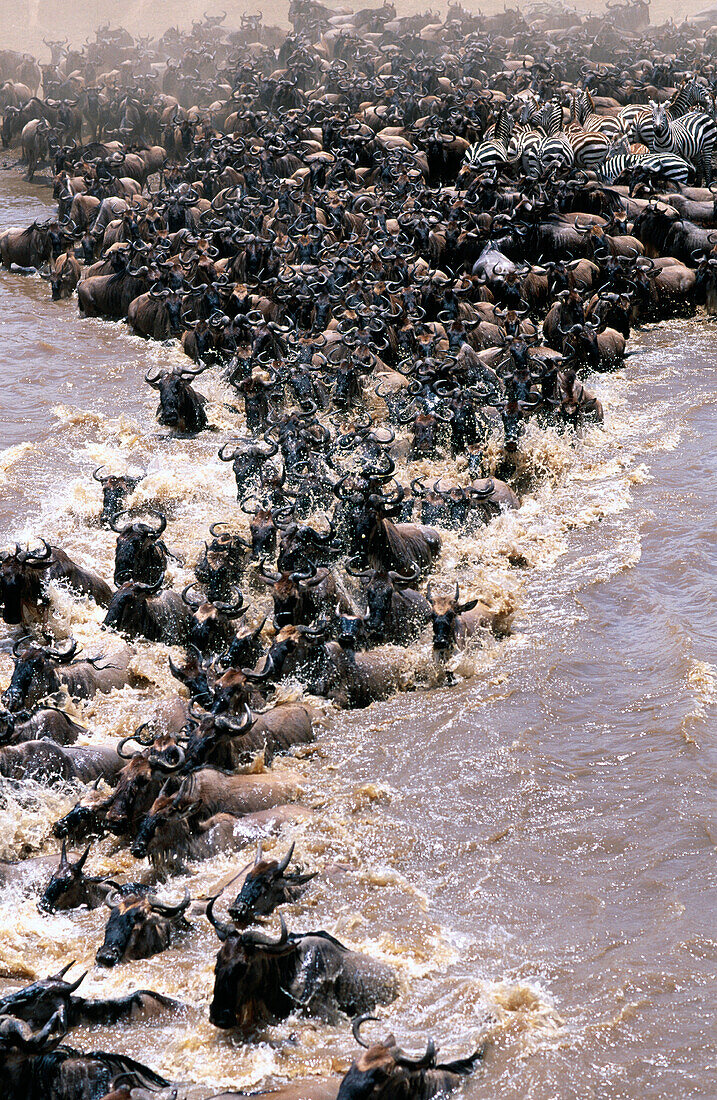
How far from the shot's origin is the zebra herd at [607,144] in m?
20.7

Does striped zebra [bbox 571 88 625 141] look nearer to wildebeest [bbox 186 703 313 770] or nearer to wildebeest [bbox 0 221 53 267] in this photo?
wildebeest [bbox 0 221 53 267]

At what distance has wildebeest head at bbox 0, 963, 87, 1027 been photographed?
507cm

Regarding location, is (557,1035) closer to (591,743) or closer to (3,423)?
(591,743)

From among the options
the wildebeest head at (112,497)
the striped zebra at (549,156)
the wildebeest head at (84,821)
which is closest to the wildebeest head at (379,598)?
the wildebeest head at (84,821)

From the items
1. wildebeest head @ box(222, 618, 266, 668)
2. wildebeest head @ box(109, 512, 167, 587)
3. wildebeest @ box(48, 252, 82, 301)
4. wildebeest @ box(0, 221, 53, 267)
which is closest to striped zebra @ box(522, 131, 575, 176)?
wildebeest @ box(48, 252, 82, 301)

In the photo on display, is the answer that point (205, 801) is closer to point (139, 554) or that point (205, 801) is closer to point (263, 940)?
point (263, 940)

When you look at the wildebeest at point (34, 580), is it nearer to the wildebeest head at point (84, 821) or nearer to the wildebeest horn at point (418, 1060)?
the wildebeest head at point (84, 821)

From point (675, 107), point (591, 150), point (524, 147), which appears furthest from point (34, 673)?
point (675, 107)

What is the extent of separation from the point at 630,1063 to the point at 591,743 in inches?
113

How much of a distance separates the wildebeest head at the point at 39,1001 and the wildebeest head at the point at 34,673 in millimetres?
3274

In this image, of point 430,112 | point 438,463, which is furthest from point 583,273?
point 430,112

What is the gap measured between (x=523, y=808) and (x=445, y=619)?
6.25 feet

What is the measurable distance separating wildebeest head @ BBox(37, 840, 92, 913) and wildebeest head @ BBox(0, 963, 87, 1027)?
1.40 m

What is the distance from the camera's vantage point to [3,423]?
46.6ft
